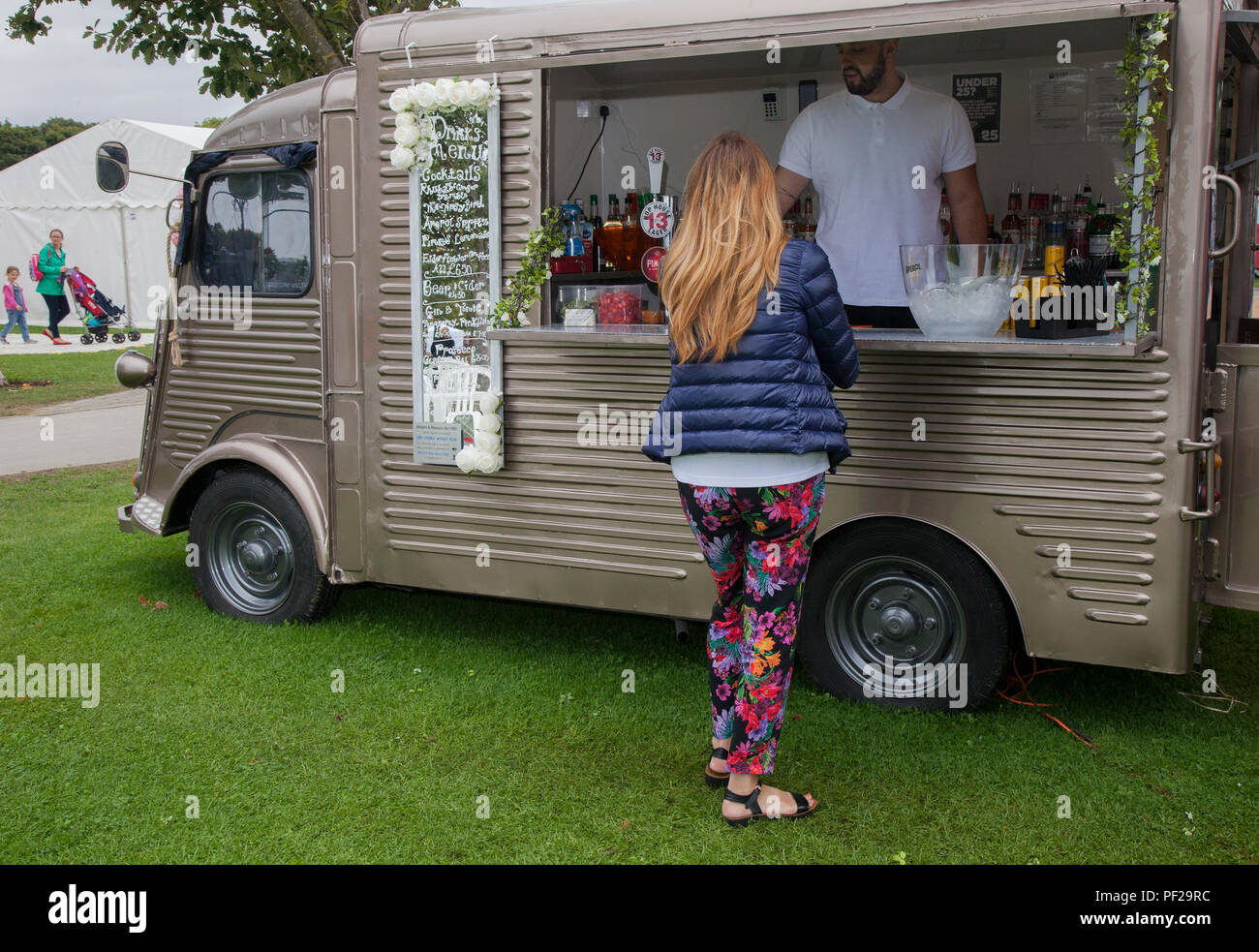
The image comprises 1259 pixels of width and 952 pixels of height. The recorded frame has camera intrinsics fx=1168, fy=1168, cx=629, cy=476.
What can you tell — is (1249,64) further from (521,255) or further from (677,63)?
(521,255)

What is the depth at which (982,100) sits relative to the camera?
5.50m

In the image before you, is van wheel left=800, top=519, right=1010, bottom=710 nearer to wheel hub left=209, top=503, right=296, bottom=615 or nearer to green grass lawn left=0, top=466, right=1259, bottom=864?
green grass lawn left=0, top=466, right=1259, bottom=864

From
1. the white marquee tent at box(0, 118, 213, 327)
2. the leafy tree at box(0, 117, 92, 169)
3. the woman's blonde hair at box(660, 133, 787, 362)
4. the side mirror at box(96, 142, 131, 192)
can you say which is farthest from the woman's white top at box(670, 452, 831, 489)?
the leafy tree at box(0, 117, 92, 169)

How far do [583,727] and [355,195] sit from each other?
2385mm

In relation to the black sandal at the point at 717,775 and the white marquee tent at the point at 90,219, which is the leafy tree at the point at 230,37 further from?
the white marquee tent at the point at 90,219

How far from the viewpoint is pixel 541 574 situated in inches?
186

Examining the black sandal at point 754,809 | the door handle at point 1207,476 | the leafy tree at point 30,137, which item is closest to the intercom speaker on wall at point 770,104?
the door handle at point 1207,476

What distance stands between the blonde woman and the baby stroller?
57.3ft

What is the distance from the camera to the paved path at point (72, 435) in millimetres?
10109

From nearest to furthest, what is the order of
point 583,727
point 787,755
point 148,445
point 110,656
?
point 787,755 → point 583,727 → point 110,656 → point 148,445

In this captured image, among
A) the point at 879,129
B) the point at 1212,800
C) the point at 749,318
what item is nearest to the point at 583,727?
the point at 749,318

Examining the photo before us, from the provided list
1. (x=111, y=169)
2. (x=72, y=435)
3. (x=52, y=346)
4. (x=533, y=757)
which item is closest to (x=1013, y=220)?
(x=533, y=757)
